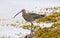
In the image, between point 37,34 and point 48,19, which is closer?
point 37,34

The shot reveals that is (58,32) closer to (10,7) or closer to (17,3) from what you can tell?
(10,7)

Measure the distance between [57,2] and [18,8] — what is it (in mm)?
4567

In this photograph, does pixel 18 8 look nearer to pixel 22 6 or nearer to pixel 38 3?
pixel 22 6

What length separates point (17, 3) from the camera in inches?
917

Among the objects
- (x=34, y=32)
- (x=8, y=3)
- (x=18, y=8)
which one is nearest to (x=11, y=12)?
(x=18, y=8)

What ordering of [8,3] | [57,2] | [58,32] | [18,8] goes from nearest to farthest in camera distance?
[58,32]
[18,8]
[8,3]
[57,2]

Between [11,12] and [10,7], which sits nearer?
[11,12]

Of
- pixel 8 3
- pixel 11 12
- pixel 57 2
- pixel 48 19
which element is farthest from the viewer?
pixel 57 2

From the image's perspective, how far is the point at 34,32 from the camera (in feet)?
38.8

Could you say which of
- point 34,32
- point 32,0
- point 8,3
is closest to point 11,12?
point 8,3

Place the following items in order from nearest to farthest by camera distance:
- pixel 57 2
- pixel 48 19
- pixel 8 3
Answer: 1. pixel 48 19
2. pixel 8 3
3. pixel 57 2

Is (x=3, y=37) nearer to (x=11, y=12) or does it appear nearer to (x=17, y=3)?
(x=11, y=12)

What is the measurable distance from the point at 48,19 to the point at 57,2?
9.03m

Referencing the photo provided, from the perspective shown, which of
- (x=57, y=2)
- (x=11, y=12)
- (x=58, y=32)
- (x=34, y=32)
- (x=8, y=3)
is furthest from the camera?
(x=57, y=2)
